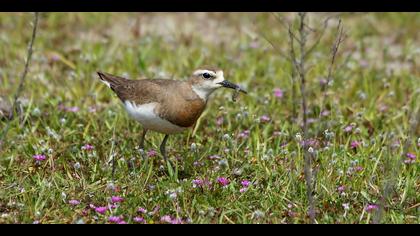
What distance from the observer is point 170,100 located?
19.6 ft

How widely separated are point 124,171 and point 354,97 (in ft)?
9.71

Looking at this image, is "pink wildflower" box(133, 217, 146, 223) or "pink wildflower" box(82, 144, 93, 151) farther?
"pink wildflower" box(82, 144, 93, 151)

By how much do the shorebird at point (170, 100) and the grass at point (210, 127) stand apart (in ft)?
1.03

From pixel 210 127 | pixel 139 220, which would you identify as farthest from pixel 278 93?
pixel 139 220

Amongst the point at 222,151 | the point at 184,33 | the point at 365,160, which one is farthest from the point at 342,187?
the point at 184,33

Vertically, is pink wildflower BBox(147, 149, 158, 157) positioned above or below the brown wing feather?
below

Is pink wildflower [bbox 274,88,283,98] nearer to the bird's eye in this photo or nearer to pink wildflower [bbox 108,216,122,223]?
the bird's eye

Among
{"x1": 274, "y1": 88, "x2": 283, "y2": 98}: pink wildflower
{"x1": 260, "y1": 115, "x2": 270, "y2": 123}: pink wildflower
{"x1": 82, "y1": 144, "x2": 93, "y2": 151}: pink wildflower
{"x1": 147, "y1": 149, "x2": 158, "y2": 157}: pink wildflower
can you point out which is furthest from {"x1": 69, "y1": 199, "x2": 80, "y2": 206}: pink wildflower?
{"x1": 274, "y1": 88, "x2": 283, "y2": 98}: pink wildflower

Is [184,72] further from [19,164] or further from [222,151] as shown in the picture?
[19,164]

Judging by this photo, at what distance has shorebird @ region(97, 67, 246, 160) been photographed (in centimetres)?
593

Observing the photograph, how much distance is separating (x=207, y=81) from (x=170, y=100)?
1.20 feet

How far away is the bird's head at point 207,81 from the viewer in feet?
20.0

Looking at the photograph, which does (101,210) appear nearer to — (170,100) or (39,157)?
(39,157)

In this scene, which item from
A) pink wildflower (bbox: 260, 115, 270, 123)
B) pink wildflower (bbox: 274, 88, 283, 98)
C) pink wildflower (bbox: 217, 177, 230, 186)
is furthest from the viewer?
pink wildflower (bbox: 274, 88, 283, 98)
